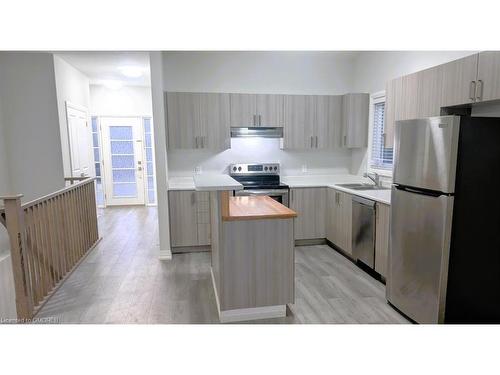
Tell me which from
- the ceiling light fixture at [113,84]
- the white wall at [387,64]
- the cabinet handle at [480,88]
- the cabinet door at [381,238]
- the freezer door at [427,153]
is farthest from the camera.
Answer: the ceiling light fixture at [113,84]

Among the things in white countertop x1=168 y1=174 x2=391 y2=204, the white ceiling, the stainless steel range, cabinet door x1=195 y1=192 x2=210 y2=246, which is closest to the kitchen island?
white countertop x1=168 y1=174 x2=391 y2=204

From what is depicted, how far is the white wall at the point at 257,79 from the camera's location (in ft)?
15.2

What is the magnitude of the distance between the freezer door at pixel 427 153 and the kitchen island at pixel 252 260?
3.28 ft

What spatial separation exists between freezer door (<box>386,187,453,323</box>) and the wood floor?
22 centimetres

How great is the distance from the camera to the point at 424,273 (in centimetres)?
245

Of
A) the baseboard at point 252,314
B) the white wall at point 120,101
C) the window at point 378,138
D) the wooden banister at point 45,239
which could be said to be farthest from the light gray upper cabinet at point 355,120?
the white wall at point 120,101

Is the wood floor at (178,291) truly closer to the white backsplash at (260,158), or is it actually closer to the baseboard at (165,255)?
the baseboard at (165,255)

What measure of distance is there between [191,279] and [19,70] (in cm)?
401

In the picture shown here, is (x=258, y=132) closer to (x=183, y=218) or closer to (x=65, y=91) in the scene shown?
(x=183, y=218)

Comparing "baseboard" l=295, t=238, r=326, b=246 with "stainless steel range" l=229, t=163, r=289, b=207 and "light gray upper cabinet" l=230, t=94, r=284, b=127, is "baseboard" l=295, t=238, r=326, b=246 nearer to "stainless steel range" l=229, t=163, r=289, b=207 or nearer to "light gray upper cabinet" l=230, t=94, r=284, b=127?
"stainless steel range" l=229, t=163, r=289, b=207

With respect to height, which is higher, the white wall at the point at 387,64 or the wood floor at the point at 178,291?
the white wall at the point at 387,64

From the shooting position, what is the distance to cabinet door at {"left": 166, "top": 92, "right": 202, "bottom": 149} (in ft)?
14.1
